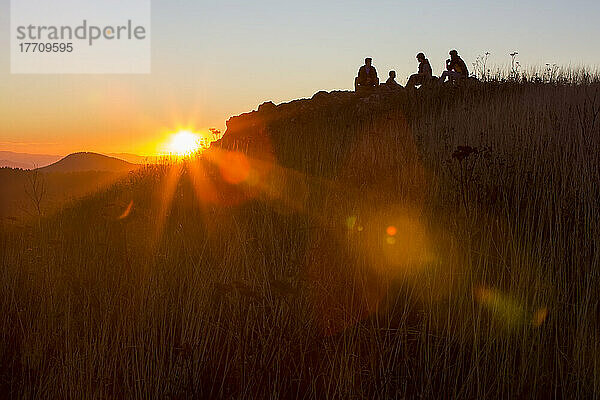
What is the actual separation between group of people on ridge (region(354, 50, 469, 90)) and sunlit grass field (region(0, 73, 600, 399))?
887cm

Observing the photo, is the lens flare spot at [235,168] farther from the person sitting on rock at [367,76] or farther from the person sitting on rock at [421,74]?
the person sitting on rock at [367,76]

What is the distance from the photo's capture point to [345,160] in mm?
6301

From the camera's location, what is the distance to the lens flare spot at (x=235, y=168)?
6357mm

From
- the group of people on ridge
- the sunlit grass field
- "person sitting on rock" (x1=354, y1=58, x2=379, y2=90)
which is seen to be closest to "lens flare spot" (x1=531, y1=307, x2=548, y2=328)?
the sunlit grass field

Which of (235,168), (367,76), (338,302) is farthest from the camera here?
(367,76)

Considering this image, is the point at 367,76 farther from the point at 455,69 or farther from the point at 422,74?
the point at 455,69

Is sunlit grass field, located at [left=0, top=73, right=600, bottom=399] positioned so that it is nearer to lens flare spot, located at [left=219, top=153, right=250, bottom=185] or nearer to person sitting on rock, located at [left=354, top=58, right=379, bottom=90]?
lens flare spot, located at [left=219, top=153, right=250, bottom=185]

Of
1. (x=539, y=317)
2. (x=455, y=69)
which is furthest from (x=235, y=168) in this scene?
(x=455, y=69)

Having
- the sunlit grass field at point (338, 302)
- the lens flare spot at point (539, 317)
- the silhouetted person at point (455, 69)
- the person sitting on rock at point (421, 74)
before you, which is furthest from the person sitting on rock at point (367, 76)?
the lens flare spot at point (539, 317)

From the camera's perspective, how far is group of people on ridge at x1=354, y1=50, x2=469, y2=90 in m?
12.7

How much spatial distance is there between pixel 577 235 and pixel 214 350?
6.24 ft

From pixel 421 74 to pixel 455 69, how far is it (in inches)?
36.5

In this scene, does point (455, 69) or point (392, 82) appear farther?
point (392, 82)

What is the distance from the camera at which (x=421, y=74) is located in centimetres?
1341
